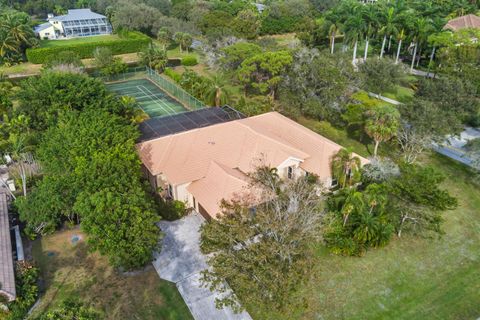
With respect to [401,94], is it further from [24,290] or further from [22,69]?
[22,69]

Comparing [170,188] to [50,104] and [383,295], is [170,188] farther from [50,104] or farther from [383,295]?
[383,295]

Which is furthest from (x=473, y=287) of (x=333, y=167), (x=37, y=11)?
(x=37, y=11)

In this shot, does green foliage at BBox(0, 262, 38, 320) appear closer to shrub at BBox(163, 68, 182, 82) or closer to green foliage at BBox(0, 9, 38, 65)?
shrub at BBox(163, 68, 182, 82)

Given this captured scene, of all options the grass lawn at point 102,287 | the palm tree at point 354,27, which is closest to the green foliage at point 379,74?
the palm tree at point 354,27

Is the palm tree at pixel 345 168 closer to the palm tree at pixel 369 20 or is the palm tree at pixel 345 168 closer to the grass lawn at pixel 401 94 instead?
the grass lawn at pixel 401 94

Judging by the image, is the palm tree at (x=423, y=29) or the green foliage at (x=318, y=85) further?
the palm tree at (x=423, y=29)

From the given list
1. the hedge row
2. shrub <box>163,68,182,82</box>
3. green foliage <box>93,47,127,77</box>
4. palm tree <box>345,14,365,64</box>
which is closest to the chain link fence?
shrub <box>163,68,182,82</box>
